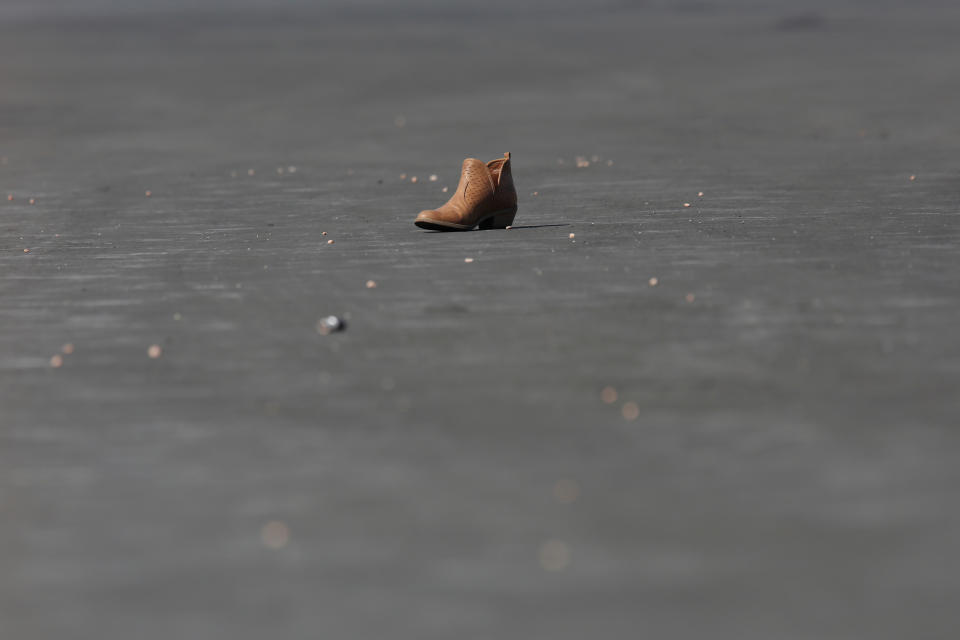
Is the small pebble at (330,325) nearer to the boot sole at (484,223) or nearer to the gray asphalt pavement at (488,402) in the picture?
the gray asphalt pavement at (488,402)

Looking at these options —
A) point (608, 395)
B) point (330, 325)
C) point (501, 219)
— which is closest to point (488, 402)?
point (608, 395)

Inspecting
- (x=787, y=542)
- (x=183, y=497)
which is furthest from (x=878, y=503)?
(x=183, y=497)

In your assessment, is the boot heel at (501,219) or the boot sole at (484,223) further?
the boot heel at (501,219)

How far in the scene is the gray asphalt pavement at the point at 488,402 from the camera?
4.20 meters

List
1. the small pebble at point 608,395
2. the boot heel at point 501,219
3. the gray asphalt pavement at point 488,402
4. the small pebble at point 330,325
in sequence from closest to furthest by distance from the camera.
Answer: the gray asphalt pavement at point 488,402 → the small pebble at point 608,395 → the small pebble at point 330,325 → the boot heel at point 501,219

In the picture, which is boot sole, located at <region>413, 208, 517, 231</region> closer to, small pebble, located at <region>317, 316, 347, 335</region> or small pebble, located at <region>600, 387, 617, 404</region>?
small pebble, located at <region>317, 316, 347, 335</region>

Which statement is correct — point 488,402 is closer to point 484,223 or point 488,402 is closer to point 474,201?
point 474,201

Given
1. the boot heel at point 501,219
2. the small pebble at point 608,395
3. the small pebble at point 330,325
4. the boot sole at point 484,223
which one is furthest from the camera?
the boot heel at point 501,219

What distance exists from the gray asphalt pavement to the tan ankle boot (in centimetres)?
27

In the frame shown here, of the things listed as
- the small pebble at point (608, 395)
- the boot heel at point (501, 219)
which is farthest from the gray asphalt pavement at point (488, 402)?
the boot heel at point (501, 219)

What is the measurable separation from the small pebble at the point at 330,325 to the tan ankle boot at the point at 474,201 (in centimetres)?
352

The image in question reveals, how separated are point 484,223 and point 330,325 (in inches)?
159

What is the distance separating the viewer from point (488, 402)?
615 cm

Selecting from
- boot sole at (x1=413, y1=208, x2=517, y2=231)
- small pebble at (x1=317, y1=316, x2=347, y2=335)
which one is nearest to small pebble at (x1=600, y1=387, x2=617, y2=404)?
small pebble at (x1=317, y1=316, x2=347, y2=335)
